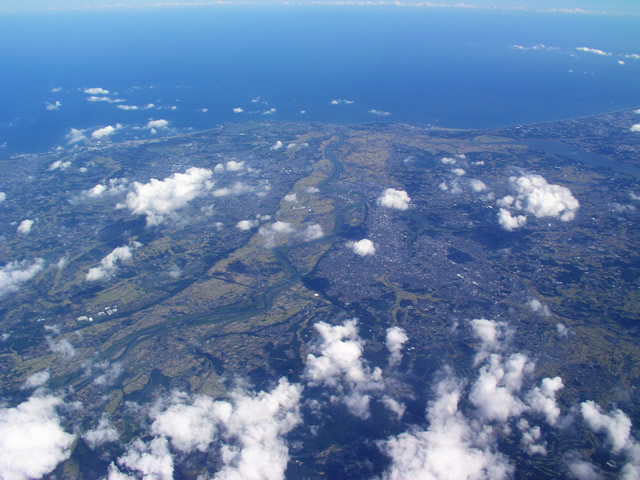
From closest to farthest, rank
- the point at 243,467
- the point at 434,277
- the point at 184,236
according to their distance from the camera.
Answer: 1. the point at 243,467
2. the point at 434,277
3. the point at 184,236

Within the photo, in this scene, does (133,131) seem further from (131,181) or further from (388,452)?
(388,452)

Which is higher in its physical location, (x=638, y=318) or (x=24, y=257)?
(x=638, y=318)

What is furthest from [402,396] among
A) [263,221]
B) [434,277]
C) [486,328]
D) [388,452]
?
[263,221]

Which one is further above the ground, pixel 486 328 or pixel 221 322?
pixel 486 328

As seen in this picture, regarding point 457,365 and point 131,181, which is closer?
point 457,365

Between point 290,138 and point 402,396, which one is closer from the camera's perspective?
point 402,396

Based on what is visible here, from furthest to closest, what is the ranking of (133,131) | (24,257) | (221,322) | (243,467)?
(133,131), (24,257), (221,322), (243,467)

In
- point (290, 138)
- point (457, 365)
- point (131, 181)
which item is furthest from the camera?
point (290, 138)

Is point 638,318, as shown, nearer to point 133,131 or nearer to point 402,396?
point 402,396

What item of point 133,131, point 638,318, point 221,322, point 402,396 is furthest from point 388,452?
point 133,131
